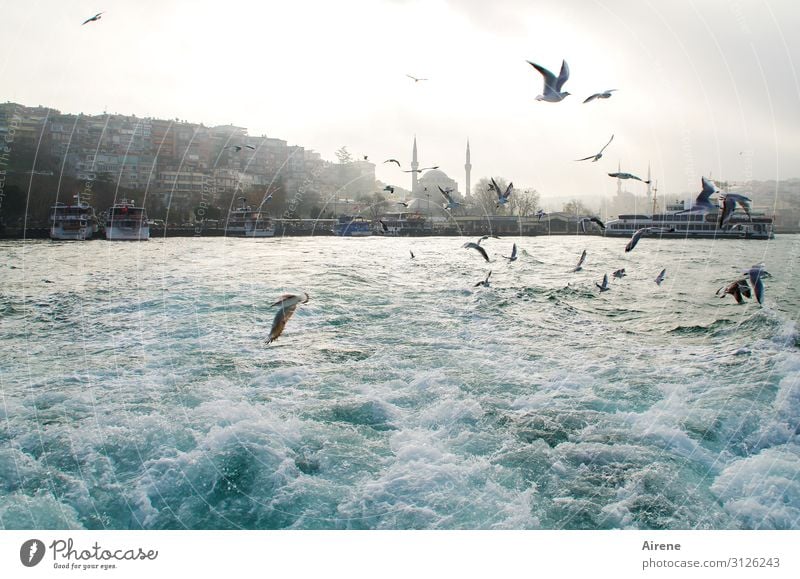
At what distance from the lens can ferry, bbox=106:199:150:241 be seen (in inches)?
813

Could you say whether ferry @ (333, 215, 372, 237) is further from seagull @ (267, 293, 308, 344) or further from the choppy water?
seagull @ (267, 293, 308, 344)

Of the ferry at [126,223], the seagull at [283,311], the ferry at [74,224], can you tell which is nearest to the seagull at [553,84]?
the seagull at [283,311]

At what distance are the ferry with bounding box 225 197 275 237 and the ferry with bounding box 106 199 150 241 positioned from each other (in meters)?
4.27

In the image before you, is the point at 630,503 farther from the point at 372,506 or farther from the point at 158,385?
the point at 158,385

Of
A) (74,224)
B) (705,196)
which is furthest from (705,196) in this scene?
(74,224)

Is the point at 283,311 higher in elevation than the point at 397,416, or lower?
higher

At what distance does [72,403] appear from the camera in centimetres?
420

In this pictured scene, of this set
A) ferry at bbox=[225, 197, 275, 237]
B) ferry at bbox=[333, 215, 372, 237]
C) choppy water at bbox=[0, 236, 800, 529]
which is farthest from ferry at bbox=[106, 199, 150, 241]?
choppy water at bbox=[0, 236, 800, 529]

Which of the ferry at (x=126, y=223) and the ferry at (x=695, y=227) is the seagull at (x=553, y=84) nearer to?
the ferry at (x=126, y=223)

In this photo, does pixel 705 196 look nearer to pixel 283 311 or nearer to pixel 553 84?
pixel 553 84

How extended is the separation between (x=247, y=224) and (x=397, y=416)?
930 inches

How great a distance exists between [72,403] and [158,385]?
0.68 m

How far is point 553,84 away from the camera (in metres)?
3.01

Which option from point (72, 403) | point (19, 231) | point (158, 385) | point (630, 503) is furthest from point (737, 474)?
point (19, 231)
